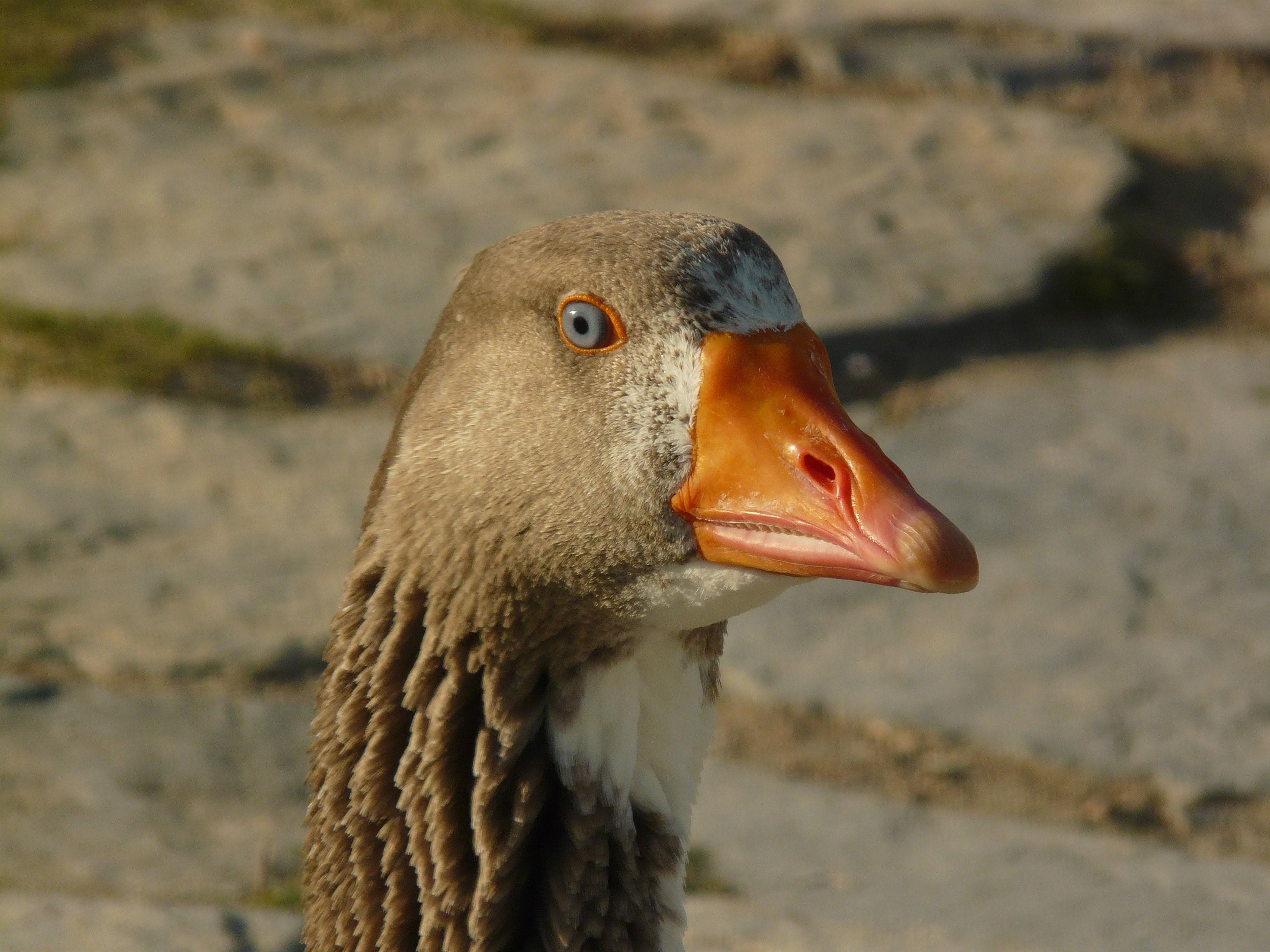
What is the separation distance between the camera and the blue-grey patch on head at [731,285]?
2.16m

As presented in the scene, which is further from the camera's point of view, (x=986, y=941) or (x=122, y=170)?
(x=122, y=170)

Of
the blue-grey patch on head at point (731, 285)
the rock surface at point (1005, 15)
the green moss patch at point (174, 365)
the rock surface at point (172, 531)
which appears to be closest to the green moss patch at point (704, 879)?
the rock surface at point (172, 531)

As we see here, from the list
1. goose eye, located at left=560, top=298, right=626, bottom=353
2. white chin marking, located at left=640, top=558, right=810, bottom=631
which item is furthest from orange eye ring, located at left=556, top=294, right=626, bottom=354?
Result: white chin marking, located at left=640, top=558, right=810, bottom=631

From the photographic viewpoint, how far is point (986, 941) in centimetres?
275

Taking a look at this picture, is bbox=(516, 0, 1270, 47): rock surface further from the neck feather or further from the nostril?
the nostril

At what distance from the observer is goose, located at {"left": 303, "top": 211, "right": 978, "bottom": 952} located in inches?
83.5

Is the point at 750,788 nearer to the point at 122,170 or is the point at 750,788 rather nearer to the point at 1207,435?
the point at 1207,435

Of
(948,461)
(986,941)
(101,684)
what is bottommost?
(986,941)

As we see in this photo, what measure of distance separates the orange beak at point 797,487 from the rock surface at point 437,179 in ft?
6.50

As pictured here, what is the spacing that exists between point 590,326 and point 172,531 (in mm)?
1722

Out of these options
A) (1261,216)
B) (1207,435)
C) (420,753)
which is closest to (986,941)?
(420,753)

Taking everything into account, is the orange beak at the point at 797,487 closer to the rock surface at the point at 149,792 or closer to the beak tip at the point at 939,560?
the beak tip at the point at 939,560

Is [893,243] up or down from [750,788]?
up

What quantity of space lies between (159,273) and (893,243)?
201 cm
